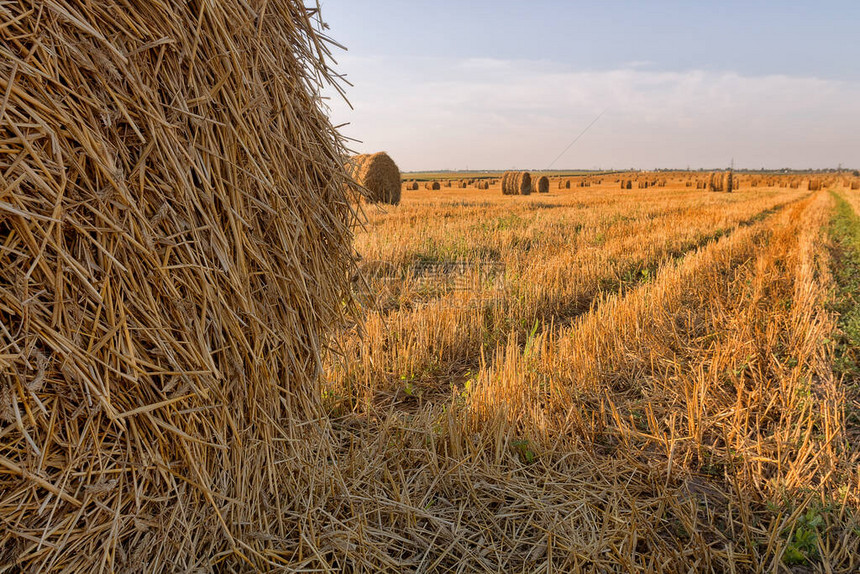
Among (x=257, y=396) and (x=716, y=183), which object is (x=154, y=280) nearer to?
(x=257, y=396)

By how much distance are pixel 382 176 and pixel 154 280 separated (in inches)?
724

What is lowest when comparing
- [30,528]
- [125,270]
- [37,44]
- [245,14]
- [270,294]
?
[30,528]

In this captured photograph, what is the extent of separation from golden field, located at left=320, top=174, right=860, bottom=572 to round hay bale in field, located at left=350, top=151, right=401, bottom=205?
13350mm

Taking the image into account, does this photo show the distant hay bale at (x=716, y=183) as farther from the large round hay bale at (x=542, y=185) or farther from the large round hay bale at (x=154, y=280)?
the large round hay bale at (x=154, y=280)

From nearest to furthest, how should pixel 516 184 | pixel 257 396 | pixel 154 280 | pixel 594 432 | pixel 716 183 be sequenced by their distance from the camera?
1. pixel 154 280
2. pixel 257 396
3. pixel 594 432
4. pixel 516 184
5. pixel 716 183

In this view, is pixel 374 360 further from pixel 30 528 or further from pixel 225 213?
pixel 30 528

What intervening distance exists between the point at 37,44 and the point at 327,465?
1877mm

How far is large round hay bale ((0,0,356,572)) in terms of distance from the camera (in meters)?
1.34

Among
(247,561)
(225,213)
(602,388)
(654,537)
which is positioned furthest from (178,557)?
(602,388)

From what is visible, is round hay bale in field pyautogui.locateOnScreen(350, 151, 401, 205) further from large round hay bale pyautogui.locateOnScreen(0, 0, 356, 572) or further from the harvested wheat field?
large round hay bale pyautogui.locateOnScreen(0, 0, 356, 572)

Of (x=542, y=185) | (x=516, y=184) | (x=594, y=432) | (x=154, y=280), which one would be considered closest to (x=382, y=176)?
(x=516, y=184)

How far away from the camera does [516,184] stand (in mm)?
31016

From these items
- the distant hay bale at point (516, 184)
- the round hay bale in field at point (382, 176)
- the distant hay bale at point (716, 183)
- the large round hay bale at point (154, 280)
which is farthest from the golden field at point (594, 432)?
the distant hay bale at point (716, 183)

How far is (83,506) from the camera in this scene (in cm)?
146
